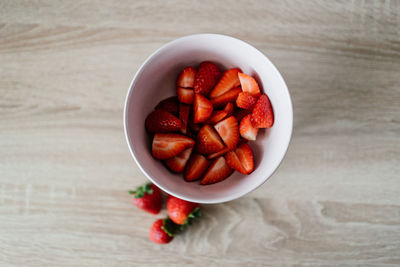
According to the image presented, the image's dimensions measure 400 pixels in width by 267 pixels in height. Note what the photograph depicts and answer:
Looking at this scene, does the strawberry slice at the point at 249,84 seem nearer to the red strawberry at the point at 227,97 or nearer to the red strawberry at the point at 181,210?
the red strawberry at the point at 227,97

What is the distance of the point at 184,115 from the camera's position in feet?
2.17

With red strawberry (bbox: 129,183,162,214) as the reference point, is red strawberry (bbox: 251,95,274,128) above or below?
above

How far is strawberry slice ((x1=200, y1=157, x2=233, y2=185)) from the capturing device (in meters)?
0.64

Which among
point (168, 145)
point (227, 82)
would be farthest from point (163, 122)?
point (227, 82)

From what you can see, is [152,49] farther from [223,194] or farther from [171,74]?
[223,194]

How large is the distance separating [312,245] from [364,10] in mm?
575

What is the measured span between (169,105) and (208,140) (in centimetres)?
11

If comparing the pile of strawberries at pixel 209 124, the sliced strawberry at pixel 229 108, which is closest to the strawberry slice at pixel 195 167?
the pile of strawberries at pixel 209 124

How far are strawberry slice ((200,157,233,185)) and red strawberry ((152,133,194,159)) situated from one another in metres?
0.06

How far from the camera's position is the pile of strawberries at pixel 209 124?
2.02ft

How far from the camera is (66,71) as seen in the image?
769 mm

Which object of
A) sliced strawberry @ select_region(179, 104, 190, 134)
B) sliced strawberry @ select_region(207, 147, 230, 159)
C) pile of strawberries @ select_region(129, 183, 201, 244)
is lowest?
pile of strawberries @ select_region(129, 183, 201, 244)

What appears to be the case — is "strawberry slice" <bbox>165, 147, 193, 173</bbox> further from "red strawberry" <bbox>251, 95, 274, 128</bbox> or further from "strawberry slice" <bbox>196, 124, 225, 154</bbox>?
"red strawberry" <bbox>251, 95, 274, 128</bbox>

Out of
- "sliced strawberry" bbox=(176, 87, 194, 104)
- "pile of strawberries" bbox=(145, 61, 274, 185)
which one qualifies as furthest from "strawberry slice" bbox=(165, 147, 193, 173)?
"sliced strawberry" bbox=(176, 87, 194, 104)
